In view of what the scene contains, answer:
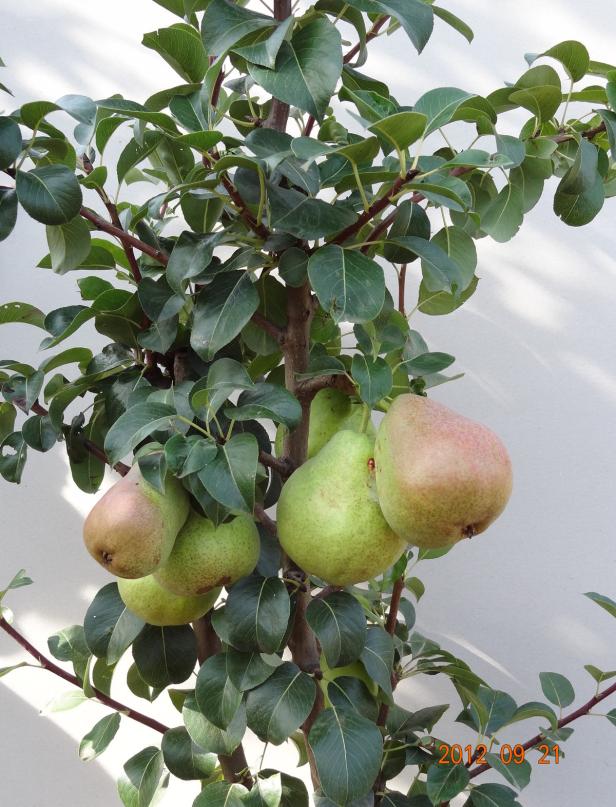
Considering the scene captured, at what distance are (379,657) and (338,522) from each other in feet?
0.87

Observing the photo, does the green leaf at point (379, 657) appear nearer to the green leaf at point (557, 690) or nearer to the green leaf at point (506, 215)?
the green leaf at point (557, 690)

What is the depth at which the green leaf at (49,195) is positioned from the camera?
0.64 metres

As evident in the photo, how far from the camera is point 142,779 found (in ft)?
3.02

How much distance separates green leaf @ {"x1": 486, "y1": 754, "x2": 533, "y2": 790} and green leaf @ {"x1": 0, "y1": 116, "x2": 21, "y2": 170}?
724 mm

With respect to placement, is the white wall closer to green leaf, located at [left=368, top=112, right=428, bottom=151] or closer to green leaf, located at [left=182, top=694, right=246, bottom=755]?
green leaf, located at [left=182, top=694, right=246, bottom=755]

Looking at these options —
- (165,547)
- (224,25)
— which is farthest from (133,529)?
(224,25)

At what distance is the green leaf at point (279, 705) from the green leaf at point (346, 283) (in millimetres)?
355

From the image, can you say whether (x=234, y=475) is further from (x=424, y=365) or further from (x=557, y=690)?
(x=557, y=690)

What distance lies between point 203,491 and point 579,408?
0.79 m

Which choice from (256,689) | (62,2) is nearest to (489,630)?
(256,689)

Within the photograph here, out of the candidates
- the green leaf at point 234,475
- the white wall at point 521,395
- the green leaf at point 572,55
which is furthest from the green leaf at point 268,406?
the white wall at point 521,395

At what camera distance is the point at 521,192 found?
759 millimetres

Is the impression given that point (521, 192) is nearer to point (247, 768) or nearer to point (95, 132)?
point (95, 132)

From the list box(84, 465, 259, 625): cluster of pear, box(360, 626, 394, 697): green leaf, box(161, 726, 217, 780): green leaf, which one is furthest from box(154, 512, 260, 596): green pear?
box(161, 726, 217, 780): green leaf
